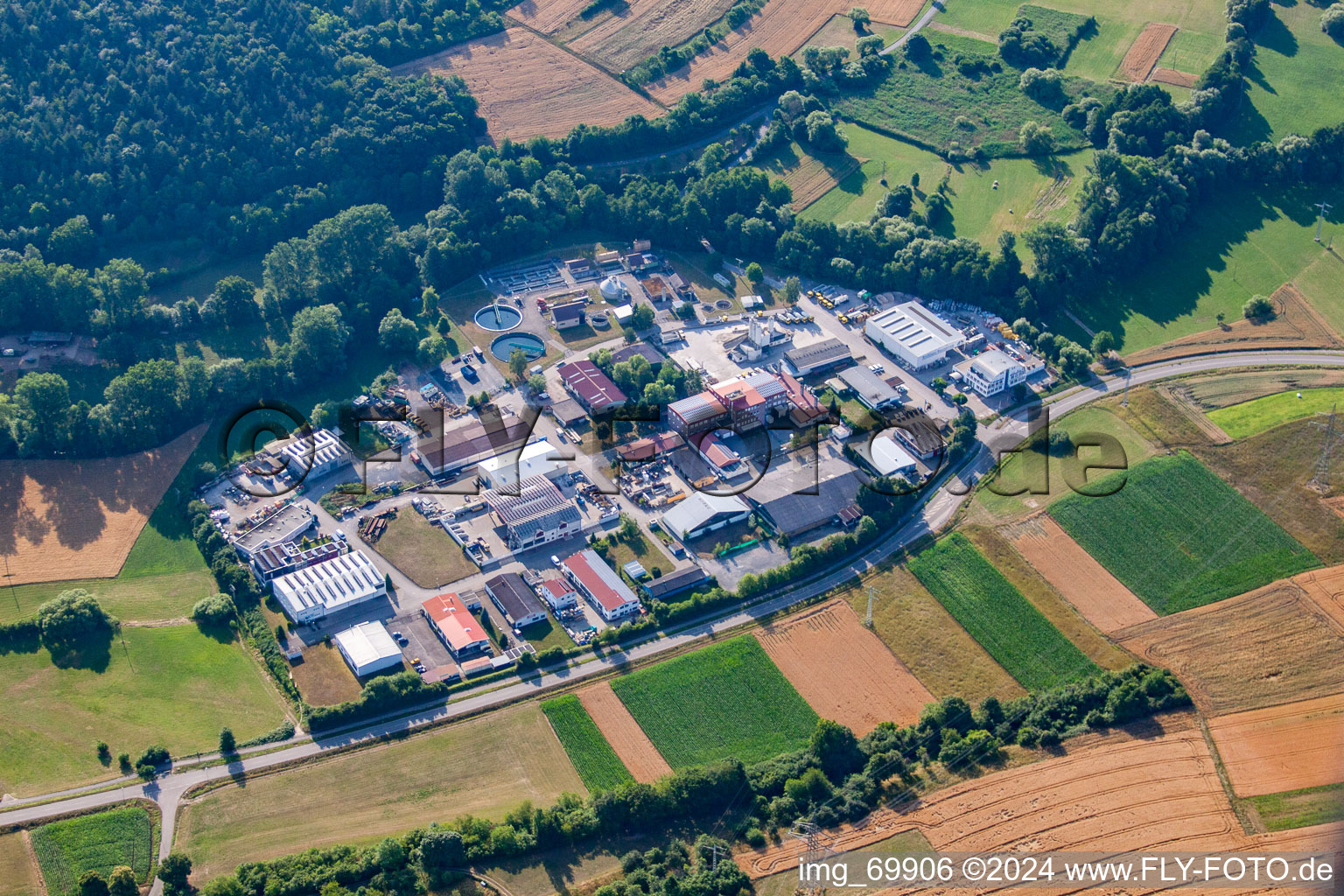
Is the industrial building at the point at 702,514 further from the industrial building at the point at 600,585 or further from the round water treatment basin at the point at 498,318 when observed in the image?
the round water treatment basin at the point at 498,318

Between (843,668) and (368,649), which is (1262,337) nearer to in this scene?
(843,668)

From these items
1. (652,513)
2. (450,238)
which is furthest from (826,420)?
(450,238)

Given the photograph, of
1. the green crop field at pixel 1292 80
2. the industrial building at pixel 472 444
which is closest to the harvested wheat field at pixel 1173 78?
the green crop field at pixel 1292 80

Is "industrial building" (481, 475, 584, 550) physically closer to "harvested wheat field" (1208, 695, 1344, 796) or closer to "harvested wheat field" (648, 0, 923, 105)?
"harvested wheat field" (1208, 695, 1344, 796)

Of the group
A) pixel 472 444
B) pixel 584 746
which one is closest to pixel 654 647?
pixel 584 746

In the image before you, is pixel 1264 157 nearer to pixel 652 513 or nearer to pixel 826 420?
pixel 826 420
